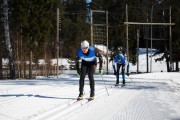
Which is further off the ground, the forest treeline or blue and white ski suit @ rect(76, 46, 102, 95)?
the forest treeline

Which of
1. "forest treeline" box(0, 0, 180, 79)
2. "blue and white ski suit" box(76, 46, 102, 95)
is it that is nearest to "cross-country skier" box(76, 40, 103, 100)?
"blue and white ski suit" box(76, 46, 102, 95)

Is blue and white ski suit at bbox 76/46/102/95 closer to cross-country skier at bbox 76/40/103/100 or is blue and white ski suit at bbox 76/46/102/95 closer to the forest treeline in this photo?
cross-country skier at bbox 76/40/103/100

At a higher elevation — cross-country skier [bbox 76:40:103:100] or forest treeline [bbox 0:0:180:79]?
forest treeline [bbox 0:0:180:79]

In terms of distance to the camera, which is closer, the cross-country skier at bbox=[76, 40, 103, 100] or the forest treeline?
the cross-country skier at bbox=[76, 40, 103, 100]

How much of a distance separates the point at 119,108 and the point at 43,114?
2460mm

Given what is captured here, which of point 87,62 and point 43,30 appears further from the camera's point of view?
point 43,30

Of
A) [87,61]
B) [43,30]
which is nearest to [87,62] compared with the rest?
[87,61]

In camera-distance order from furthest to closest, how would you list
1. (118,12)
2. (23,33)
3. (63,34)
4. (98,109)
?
1. (63,34)
2. (118,12)
3. (23,33)
4. (98,109)

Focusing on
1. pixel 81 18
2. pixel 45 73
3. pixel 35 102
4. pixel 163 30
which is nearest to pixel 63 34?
pixel 81 18

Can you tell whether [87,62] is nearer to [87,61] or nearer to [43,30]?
[87,61]

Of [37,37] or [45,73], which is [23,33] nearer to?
[37,37]

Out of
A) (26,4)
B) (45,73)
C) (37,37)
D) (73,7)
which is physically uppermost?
(73,7)

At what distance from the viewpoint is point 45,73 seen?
38.1m

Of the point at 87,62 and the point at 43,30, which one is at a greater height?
the point at 43,30
